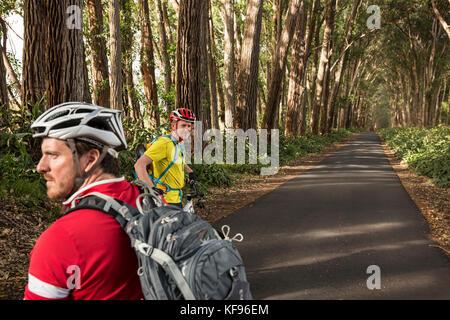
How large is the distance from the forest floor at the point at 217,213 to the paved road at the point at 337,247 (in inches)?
12.6

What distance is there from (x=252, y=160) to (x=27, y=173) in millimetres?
9330

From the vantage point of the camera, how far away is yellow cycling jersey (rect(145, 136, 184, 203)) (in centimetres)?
427

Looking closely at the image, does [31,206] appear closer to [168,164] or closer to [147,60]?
[168,164]

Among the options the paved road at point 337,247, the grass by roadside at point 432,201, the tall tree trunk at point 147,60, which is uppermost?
the tall tree trunk at point 147,60

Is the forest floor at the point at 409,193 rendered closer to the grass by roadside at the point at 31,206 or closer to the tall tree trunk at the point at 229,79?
the grass by roadside at the point at 31,206

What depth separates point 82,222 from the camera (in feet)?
4.80

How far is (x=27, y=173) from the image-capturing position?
6.70 m

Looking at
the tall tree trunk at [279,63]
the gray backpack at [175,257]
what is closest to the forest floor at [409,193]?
the tall tree trunk at [279,63]

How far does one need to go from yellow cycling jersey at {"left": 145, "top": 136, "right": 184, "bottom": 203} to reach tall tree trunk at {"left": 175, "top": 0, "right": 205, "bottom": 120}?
6.13 metres

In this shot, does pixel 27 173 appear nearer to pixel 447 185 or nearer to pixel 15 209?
pixel 15 209

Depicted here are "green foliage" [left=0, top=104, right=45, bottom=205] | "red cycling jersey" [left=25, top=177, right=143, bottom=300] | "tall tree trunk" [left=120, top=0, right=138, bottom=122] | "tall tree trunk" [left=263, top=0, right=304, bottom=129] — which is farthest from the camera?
"tall tree trunk" [left=120, top=0, right=138, bottom=122]

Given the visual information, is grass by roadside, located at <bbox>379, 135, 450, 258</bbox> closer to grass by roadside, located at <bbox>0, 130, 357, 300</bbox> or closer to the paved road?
the paved road

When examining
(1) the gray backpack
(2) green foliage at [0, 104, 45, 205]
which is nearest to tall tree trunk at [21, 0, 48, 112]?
(2) green foliage at [0, 104, 45, 205]

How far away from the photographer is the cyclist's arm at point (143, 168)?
3.88 meters
